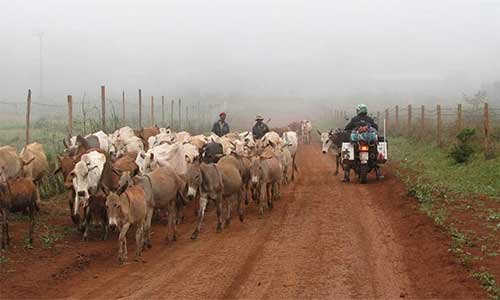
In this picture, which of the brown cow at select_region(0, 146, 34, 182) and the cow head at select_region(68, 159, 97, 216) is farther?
the brown cow at select_region(0, 146, 34, 182)

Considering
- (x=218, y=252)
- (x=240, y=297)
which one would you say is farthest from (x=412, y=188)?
(x=240, y=297)

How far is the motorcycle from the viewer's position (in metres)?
20.7

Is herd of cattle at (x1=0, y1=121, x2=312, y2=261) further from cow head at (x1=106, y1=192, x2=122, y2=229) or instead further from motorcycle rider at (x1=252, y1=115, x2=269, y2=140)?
motorcycle rider at (x1=252, y1=115, x2=269, y2=140)

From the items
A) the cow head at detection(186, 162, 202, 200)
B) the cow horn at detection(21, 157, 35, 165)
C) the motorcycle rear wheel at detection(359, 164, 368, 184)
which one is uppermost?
the cow horn at detection(21, 157, 35, 165)

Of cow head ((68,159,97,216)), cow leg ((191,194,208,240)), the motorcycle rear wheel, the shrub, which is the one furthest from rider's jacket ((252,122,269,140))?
cow head ((68,159,97,216))

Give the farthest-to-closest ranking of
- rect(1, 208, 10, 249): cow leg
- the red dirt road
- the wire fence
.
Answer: the wire fence, rect(1, 208, 10, 249): cow leg, the red dirt road

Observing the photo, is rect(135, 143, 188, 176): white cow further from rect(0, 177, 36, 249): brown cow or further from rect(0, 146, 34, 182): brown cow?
rect(0, 177, 36, 249): brown cow

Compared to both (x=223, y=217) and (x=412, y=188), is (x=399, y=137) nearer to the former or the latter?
(x=412, y=188)

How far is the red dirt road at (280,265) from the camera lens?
9164mm

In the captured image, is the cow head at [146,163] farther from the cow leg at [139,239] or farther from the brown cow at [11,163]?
the cow leg at [139,239]

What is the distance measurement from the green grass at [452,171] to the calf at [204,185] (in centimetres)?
610

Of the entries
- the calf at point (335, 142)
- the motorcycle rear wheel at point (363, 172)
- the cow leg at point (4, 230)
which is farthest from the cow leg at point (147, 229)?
the calf at point (335, 142)

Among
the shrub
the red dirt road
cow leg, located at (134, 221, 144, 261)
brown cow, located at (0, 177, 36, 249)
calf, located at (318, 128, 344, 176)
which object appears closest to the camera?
the red dirt road

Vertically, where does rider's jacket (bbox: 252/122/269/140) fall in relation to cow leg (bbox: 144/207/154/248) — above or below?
above
